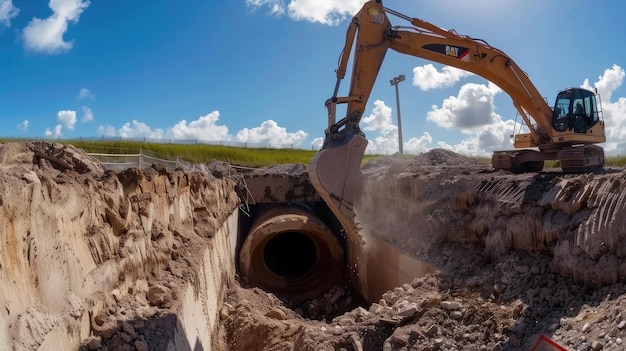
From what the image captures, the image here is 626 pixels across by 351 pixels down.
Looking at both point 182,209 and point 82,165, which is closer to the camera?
point 82,165

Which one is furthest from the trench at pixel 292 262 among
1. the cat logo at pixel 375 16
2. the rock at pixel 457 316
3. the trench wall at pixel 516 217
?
the cat logo at pixel 375 16

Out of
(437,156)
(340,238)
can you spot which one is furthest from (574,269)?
(437,156)

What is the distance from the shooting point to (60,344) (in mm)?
3494

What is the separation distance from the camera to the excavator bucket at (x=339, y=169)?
26.9 feet

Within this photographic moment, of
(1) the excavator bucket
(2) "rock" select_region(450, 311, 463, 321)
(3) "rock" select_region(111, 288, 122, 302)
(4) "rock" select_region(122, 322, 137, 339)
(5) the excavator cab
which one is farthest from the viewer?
(5) the excavator cab

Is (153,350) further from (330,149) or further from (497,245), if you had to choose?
(497,245)

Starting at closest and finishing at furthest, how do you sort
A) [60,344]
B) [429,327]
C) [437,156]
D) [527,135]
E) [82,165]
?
[60,344], [82,165], [429,327], [527,135], [437,156]

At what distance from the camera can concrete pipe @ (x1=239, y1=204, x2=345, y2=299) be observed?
1302 cm

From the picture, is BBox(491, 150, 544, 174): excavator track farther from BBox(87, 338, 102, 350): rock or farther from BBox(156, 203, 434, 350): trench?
BBox(87, 338, 102, 350): rock

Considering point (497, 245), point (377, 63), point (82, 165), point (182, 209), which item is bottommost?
point (497, 245)

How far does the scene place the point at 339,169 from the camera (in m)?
8.25

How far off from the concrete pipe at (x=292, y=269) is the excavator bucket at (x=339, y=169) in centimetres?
476

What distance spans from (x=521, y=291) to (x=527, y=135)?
5488 millimetres

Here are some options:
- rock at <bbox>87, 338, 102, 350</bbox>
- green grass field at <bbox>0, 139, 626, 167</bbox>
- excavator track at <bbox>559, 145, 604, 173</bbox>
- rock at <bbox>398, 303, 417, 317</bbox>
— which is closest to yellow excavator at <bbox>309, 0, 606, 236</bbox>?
excavator track at <bbox>559, 145, 604, 173</bbox>
